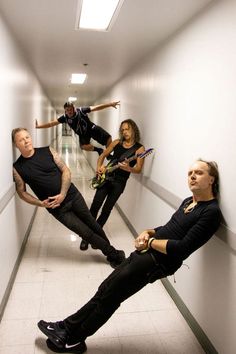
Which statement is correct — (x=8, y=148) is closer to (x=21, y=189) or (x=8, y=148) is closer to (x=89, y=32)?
(x=21, y=189)

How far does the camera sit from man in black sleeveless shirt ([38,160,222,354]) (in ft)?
6.06

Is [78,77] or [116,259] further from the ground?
[78,77]

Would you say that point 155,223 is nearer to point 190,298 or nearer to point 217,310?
point 190,298

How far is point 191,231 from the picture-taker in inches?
70.4

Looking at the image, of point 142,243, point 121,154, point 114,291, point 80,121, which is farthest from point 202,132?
point 80,121

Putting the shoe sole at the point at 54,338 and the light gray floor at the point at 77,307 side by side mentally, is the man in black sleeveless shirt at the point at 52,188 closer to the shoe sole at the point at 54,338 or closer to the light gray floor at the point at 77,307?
the light gray floor at the point at 77,307

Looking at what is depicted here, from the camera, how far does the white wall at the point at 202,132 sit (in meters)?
1.82

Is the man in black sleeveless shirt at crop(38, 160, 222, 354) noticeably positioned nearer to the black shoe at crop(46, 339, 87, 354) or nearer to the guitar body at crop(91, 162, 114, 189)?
the black shoe at crop(46, 339, 87, 354)

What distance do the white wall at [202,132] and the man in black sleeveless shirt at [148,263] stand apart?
4.5 inches

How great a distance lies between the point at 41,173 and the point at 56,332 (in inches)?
59.8

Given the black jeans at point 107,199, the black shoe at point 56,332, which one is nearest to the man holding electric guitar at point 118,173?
the black jeans at point 107,199

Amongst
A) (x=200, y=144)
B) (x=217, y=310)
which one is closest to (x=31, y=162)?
(x=200, y=144)

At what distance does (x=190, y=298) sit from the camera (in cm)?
237

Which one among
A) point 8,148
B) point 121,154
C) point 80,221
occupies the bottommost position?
point 80,221
